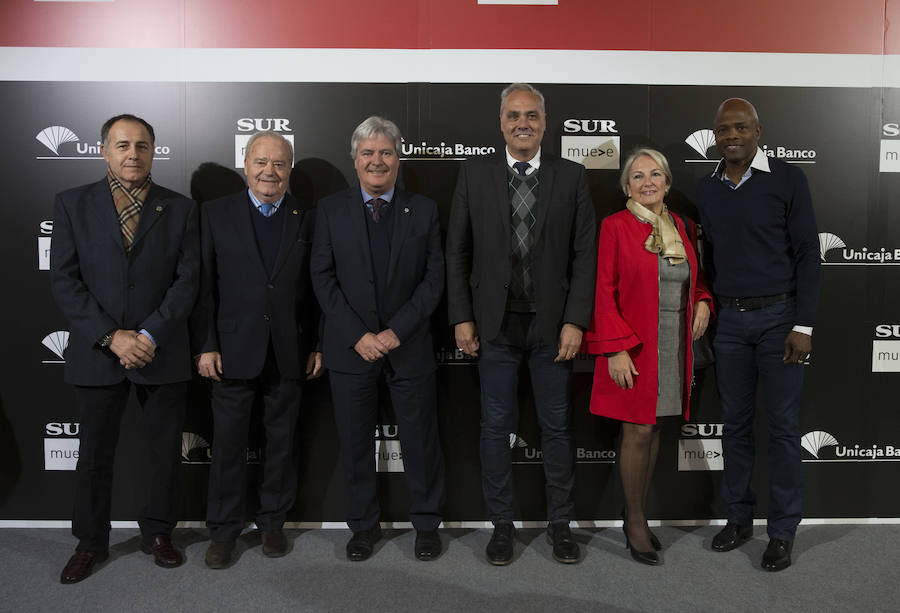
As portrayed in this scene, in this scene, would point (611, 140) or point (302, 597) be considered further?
point (611, 140)

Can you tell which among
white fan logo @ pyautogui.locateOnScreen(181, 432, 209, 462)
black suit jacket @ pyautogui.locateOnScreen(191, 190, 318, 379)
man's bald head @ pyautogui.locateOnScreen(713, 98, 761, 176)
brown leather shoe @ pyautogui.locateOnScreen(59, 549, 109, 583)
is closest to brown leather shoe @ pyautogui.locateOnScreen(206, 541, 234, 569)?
brown leather shoe @ pyautogui.locateOnScreen(59, 549, 109, 583)

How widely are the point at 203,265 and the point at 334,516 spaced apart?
1.48 m

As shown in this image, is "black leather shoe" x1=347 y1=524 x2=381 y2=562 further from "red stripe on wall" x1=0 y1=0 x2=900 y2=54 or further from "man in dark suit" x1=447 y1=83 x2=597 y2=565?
"red stripe on wall" x1=0 y1=0 x2=900 y2=54

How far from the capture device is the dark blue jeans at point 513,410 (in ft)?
9.99

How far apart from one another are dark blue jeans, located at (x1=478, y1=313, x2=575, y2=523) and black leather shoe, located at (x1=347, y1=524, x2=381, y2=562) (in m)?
0.58

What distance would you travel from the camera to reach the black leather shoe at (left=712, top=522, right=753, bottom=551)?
3.21 meters

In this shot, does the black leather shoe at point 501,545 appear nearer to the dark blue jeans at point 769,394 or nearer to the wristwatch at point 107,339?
the dark blue jeans at point 769,394

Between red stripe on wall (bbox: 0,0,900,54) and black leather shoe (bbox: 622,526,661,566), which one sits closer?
black leather shoe (bbox: 622,526,661,566)

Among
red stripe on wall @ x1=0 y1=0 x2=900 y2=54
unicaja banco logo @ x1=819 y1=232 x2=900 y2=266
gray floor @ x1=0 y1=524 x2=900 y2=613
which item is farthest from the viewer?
unicaja banco logo @ x1=819 y1=232 x2=900 y2=266

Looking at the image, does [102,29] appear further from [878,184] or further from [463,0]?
[878,184]

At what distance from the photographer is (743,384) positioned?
3162mm

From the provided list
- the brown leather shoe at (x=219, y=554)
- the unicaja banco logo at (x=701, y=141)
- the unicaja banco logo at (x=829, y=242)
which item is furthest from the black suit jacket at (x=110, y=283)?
the unicaja banco logo at (x=829, y=242)

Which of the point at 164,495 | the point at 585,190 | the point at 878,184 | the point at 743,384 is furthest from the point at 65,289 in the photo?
the point at 878,184

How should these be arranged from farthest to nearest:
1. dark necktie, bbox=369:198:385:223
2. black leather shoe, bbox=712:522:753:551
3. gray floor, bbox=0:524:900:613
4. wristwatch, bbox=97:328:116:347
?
black leather shoe, bbox=712:522:753:551 → dark necktie, bbox=369:198:385:223 → wristwatch, bbox=97:328:116:347 → gray floor, bbox=0:524:900:613
